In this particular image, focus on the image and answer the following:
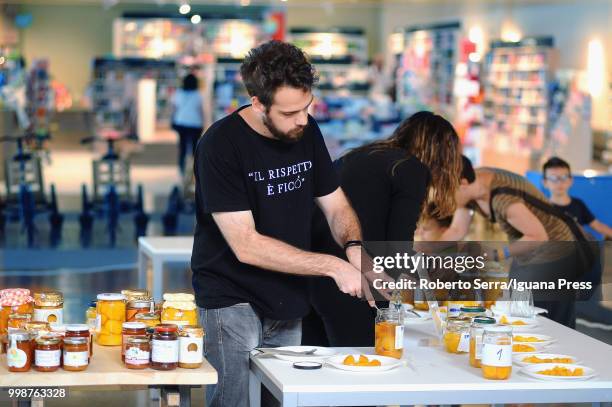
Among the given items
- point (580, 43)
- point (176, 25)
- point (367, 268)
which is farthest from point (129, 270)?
point (176, 25)

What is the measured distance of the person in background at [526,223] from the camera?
15.8 feet

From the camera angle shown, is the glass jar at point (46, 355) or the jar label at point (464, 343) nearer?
the glass jar at point (46, 355)

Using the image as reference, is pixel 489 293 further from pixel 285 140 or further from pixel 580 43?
pixel 580 43

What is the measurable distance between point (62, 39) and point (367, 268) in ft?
78.4

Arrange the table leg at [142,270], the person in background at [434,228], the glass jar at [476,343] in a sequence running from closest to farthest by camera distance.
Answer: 1. the glass jar at [476,343]
2. the person in background at [434,228]
3. the table leg at [142,270]

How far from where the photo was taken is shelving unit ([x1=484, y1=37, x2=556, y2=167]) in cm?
1736

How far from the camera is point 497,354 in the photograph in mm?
3133

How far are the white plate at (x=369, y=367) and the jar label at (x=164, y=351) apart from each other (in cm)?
48

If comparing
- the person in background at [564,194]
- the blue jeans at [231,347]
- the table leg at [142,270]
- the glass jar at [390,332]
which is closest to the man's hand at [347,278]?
the glass jar at [390,332]

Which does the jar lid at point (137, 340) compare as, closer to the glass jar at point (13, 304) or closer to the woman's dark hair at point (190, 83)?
the glass jar at point (13, 304)

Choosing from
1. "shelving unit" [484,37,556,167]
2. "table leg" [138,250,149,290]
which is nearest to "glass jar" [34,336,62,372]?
"table leg" [138,250,149,290]

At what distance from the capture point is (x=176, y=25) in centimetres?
2408

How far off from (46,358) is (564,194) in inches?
174

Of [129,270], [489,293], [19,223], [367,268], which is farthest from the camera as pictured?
[19,223]
